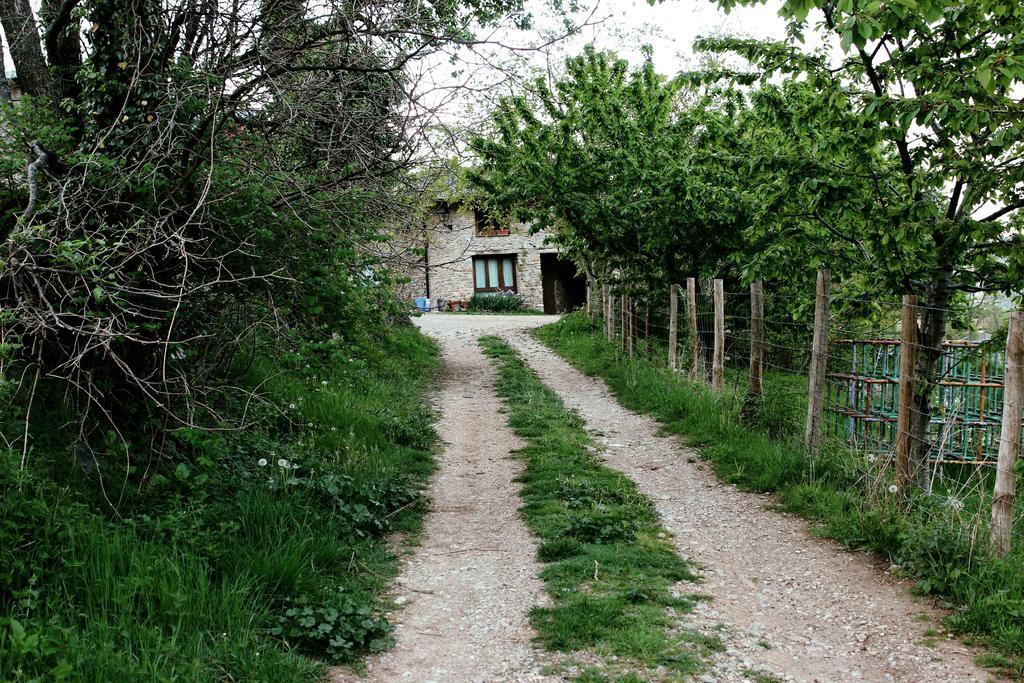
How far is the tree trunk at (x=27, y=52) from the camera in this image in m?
6.75

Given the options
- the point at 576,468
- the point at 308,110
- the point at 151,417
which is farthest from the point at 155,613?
the point at 576,468

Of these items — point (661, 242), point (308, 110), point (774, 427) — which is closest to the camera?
point (308, 110)

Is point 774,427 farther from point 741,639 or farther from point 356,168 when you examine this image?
point 356,168

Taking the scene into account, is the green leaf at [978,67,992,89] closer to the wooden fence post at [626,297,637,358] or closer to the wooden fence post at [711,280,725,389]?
the wooden fence post at [711,280,725,389]

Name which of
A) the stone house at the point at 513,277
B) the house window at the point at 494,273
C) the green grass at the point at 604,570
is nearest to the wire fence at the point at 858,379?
the green grass at the point at 604,570

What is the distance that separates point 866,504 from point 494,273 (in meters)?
34.9

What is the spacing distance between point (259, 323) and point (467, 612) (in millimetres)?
2261

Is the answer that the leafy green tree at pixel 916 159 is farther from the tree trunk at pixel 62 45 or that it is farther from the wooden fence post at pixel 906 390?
the tree trunk at pixel 62 45

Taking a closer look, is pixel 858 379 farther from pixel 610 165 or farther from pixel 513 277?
pixel 513 277

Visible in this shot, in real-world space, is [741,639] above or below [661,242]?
below

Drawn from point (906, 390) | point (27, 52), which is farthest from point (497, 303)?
point (906, 390)

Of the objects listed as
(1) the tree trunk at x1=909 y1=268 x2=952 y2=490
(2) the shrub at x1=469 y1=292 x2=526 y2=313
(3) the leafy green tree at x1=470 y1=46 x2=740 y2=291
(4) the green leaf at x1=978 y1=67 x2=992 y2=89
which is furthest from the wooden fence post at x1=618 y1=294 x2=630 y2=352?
(2) the shrub at x1=469 y1=292 x2=526 y2=313

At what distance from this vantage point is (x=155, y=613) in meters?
3.94

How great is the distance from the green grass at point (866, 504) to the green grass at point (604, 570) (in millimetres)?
1321
